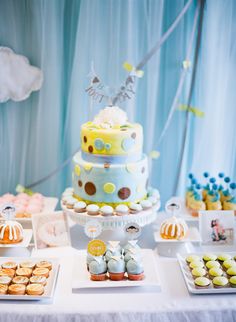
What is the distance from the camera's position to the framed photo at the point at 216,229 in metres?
2.06

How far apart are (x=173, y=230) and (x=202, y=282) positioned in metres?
0.32

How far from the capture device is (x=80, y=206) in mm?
1957

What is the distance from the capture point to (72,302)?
1.64 meters

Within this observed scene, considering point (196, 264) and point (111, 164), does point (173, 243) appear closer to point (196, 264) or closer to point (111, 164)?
point (196, 264)

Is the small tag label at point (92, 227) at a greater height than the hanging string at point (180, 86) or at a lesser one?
lesser

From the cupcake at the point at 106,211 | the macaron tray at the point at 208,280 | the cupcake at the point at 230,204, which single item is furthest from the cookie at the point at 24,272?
the cupcake at the point at 230,204

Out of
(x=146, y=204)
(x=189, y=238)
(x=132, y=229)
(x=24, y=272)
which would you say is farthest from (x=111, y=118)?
(x=24, y=272)

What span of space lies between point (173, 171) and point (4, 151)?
0.91 metres

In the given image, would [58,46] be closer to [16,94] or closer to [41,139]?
[16,94]

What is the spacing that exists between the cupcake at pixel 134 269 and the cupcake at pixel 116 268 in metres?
0.02

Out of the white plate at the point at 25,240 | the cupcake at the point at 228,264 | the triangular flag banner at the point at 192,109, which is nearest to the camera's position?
the cupcake at the point at 228,264

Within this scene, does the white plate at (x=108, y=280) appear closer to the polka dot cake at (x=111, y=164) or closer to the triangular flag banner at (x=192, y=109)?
the polka dot cake at (x=111, y=164)

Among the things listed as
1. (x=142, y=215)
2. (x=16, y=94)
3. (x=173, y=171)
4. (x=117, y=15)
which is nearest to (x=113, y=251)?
(x=142, y=215)

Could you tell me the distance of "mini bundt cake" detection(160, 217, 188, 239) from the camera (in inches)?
77.7
